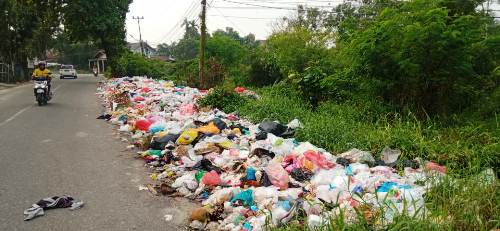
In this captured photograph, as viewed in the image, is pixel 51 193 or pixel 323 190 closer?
pixel 323 190

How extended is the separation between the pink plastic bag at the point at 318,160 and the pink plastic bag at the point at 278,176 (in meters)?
0.53

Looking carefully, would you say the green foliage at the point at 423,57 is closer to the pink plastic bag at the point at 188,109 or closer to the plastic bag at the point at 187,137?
the plastic bag at the point at 187,137

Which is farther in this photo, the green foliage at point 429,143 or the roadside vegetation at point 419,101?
the roadside vegetation at point 419,101

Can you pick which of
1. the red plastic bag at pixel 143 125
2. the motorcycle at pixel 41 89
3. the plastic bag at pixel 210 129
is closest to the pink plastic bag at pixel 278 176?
the plastic bag at pixel 210 129

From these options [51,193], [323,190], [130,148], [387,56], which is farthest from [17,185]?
[387,56]

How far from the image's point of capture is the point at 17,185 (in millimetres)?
5082

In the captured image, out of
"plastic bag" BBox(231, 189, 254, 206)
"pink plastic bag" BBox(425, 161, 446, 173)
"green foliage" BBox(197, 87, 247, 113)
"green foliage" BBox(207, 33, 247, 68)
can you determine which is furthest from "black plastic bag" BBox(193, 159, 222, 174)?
"green foliage" BBox(207, 33, 247, 68)

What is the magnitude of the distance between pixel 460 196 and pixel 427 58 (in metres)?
5.22

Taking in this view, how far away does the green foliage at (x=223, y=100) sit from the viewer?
11.3 meters

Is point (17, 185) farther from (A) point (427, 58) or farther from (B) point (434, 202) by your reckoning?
(A) point (427, 58)

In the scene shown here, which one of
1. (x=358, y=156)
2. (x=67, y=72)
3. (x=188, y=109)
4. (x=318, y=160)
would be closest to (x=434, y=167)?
(x=358, y=156)

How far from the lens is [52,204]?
4.41m

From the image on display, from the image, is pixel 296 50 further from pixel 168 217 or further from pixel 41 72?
pixel 168 217

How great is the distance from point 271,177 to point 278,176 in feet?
0.28
